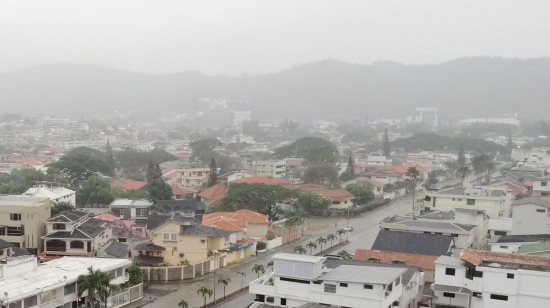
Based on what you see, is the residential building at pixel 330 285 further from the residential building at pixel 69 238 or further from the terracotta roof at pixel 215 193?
the terracotta roof at pixel 215 193

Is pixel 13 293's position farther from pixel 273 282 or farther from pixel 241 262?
pixel 241 262

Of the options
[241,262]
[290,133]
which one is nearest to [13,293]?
[241,262]

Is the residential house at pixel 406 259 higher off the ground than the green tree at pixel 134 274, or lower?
higher

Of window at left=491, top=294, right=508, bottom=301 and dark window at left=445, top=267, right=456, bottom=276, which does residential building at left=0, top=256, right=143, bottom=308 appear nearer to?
dark window at left=445, top=267, right=456, bottom=276

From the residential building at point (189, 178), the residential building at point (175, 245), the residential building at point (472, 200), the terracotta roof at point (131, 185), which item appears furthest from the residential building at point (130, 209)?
the residential building at point (472, 200)

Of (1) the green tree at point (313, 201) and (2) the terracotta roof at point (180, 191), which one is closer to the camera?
(1) the green tree at point (313, 201)
